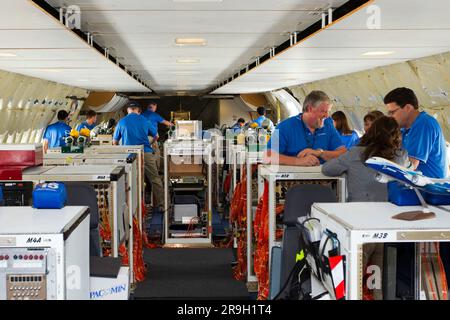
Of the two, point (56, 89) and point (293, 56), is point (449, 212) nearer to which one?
point (293, 56)

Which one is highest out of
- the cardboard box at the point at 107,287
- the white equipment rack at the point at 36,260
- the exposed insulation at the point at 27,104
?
the exposed insulation at the point at 27,104

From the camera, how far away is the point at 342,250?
8.25 feet

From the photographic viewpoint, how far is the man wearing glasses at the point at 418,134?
5.62 metres

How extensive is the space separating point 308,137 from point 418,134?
93 centimetres

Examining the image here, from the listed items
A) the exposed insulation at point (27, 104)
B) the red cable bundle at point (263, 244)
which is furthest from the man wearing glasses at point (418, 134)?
the exposed insulation at point (27, 104)

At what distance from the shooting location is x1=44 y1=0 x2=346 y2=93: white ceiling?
16.8ft

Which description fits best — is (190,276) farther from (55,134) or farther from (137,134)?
(55,134)

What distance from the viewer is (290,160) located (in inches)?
225

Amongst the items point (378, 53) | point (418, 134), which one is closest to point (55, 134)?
point (378, 53)

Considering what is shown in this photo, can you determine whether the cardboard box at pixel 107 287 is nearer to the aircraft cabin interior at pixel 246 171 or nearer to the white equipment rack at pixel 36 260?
the aircraft cabin interior at pixel 246 171

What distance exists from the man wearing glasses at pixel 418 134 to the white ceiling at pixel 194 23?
1.01 m

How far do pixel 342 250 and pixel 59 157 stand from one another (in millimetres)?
5023
